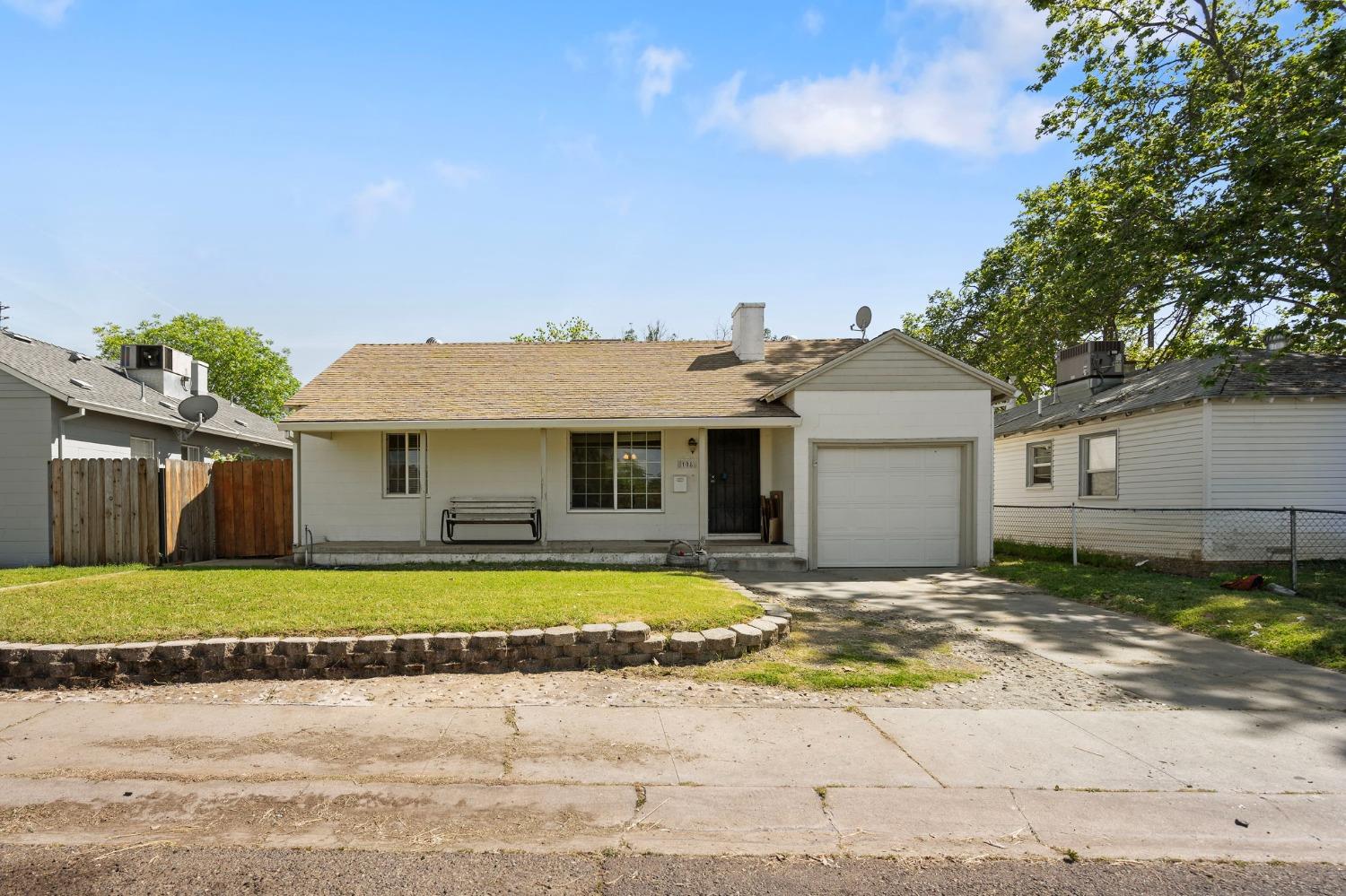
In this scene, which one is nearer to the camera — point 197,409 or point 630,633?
point 630,633

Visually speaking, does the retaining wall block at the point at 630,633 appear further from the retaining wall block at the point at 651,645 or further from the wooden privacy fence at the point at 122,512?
the wooden privacy fence at the point at 122,512

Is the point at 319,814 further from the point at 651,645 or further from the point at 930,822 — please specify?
the point at 651,645

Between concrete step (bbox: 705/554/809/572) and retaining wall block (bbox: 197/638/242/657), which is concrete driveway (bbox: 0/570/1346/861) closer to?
retaining wall block (bbox: 197/638/242/657)

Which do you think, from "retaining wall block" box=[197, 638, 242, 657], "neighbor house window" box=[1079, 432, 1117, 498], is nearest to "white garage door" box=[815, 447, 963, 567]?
"neighbor house window" box=[1079, 432, 1117, 498]

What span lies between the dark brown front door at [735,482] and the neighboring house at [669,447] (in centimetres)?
3

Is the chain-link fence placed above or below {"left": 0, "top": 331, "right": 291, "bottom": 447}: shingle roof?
below

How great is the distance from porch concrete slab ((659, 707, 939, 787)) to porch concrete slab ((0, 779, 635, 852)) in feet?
1.98

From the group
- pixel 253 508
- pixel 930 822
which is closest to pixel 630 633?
pixel 930 822

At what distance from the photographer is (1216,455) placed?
41.2 ft

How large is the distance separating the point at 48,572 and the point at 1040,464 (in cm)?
1965

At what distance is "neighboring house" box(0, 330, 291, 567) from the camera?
12.3 meters

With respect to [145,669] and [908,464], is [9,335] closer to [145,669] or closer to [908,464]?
[145,669]

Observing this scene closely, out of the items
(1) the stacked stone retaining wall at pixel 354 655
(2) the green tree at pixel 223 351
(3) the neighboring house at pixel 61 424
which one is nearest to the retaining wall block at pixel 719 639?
(1) the stacked stone retaining wall at pixel 354 655

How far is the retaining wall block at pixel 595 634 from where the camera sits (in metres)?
6.02
